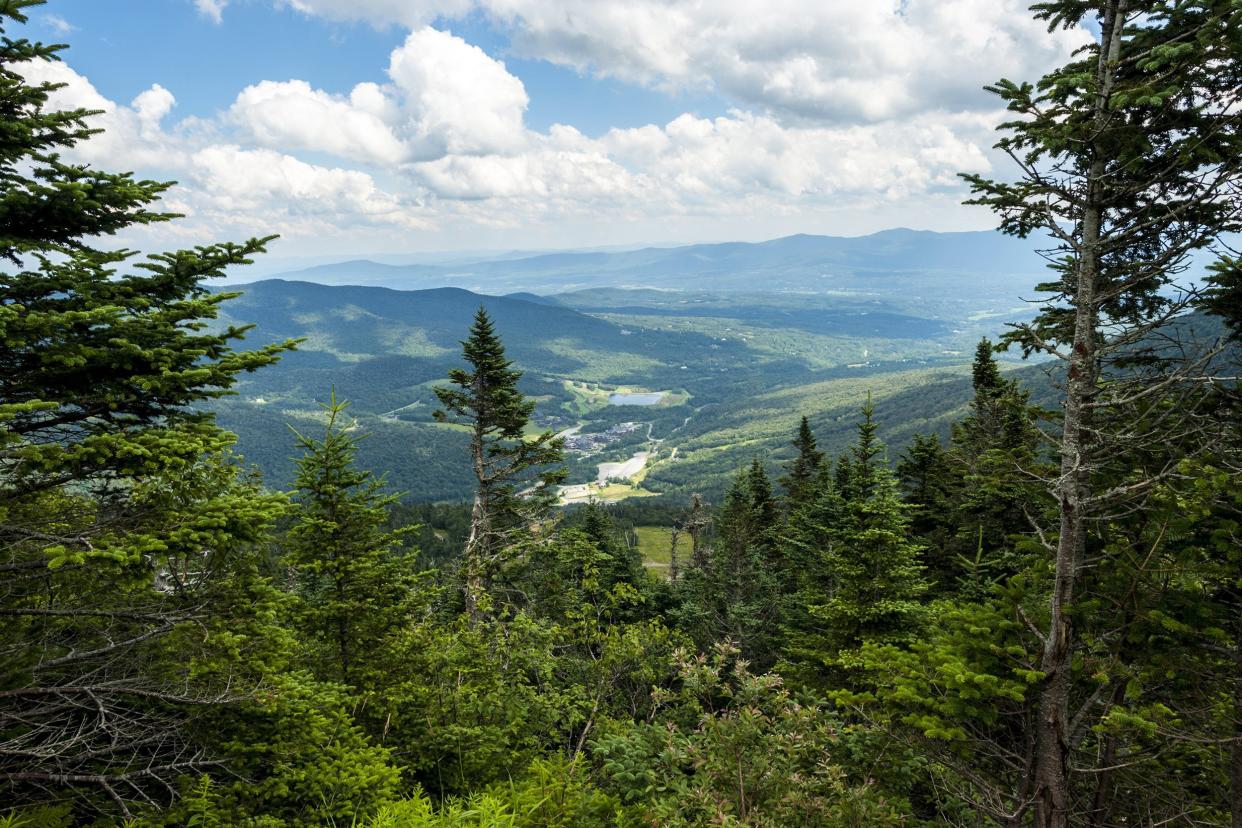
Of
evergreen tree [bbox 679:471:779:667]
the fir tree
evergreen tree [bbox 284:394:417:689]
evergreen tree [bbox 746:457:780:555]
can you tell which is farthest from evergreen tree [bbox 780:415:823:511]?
evergreen tree [bbox 284:394:417:689]

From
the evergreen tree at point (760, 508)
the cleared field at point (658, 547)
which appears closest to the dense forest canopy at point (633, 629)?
the evergreen tree at point (760, 508)

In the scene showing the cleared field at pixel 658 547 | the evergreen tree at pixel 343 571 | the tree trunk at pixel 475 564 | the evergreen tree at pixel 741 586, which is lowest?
the cleared field at pixel 658 547

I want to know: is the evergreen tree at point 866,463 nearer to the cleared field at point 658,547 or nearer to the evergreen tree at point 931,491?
the evergreen tree at point 931,491

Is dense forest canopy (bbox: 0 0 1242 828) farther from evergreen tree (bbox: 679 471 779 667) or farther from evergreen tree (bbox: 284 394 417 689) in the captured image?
evergreen tree (bbox: 679 471 779 667)

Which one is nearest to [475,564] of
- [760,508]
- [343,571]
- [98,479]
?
[343,571]

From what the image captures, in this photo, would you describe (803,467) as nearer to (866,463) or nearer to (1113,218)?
(866,463)

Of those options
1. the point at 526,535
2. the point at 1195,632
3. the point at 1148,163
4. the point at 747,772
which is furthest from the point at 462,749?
the point at 1148,163

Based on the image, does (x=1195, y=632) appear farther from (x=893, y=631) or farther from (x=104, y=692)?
(x=104, y=692)
